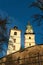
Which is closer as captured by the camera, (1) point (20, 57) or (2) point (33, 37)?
(1) point (20, 57)

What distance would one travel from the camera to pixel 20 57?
12.4 metres

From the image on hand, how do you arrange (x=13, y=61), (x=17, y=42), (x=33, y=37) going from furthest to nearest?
(x=33, y=37) → (x=17, y=42) → (x=13, y=61)

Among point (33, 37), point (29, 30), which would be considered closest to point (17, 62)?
point (33, 37)

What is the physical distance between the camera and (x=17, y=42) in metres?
59.9

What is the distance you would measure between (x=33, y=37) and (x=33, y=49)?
→ 2043 inches

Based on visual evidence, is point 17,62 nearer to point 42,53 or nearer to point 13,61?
point 13,61

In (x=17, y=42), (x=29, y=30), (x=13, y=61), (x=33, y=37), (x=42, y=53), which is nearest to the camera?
(x=42, y=53)

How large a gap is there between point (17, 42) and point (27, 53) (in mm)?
47626

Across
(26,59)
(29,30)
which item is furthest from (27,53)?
(29,30)

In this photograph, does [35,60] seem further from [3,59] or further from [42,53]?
[3,59]

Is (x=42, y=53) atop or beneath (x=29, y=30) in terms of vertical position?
beneath

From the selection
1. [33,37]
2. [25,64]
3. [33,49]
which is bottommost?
[25,64]

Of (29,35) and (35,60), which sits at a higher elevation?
(29,35)

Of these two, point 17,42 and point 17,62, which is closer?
point 17,62
